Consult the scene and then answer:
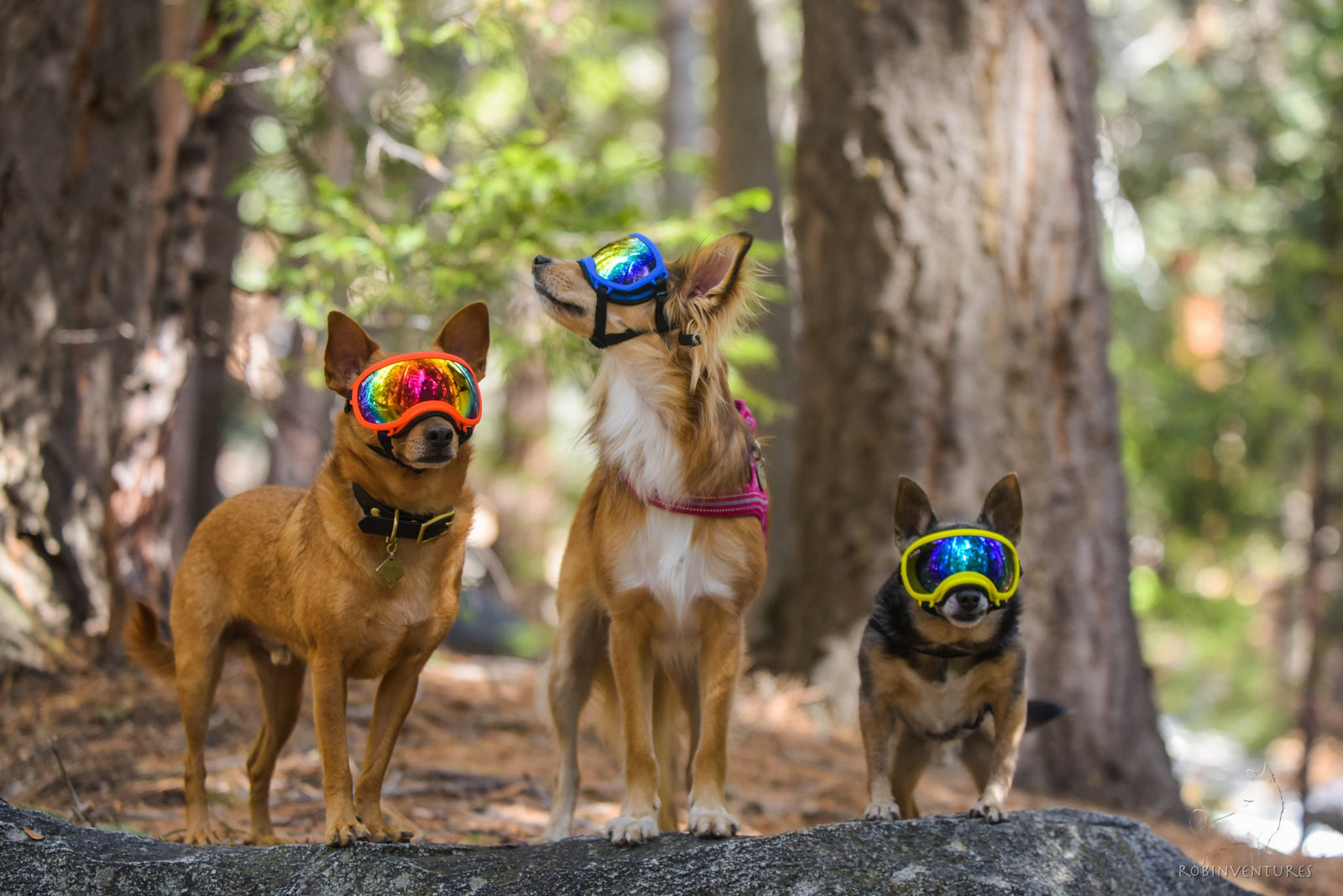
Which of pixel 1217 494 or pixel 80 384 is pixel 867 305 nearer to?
pixel 80 384

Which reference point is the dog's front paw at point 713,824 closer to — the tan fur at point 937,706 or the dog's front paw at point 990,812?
the tan fur at point 937,706

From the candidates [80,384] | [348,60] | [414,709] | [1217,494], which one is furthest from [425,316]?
[1217,494]

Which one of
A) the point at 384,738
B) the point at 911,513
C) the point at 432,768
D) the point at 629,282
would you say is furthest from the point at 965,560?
the point at 432,768

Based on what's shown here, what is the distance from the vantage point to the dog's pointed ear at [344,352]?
163 inches

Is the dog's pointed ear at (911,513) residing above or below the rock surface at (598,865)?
above

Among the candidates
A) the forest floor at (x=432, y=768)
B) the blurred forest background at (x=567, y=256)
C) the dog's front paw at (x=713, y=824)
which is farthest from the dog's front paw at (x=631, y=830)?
the blurred forest background at (x=567, y=256)

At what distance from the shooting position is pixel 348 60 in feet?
35.0

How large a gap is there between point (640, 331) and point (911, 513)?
4.19ft

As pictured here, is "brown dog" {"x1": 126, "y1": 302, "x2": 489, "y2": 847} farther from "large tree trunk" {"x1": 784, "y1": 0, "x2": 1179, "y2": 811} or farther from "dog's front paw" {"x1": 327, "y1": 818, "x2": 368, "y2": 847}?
"large tree trunk" {"x1": 784, "y1": 0, "x2": 1179, "y2": 811}

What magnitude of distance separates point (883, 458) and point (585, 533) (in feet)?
11.8

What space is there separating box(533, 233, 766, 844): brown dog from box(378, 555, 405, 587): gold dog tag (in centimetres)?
84

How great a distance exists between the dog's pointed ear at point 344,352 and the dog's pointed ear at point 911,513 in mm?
2097

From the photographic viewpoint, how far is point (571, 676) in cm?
512

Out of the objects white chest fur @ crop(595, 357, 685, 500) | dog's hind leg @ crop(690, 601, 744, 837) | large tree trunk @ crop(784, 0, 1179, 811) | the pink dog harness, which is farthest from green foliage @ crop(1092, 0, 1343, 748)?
white chest fur @ crop(595, 357, 685, 500)
